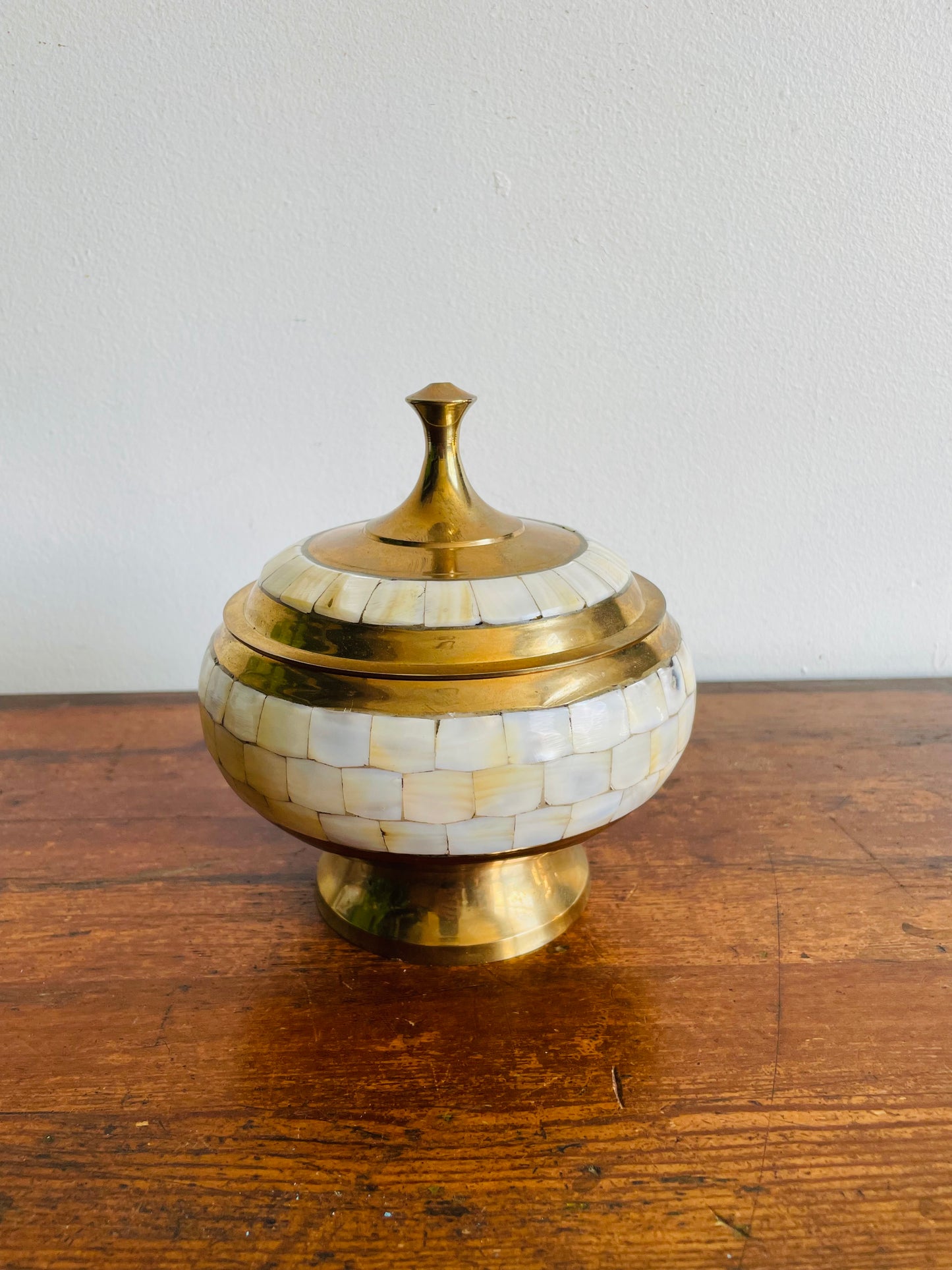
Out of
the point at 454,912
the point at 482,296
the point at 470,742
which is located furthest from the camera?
the point at 482,296

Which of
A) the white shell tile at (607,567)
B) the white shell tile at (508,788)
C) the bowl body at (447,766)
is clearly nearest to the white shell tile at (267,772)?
the bowl body at (447,766)

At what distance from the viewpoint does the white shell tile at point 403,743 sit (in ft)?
1.52

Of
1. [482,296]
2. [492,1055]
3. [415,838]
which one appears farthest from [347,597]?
[482,296]

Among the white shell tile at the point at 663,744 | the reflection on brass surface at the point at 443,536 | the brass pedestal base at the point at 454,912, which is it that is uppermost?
the reflection on brass surface at the point at 443,536

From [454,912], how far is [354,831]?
0.11 meters

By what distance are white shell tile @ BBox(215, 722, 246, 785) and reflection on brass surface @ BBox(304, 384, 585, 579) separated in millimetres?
115

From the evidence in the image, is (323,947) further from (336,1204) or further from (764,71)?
(764,71)

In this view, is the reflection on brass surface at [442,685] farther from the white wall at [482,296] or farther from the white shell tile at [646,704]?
the white wall at [482,296]

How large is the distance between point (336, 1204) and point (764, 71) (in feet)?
3.04

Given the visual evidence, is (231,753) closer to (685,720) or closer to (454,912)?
(454,912)

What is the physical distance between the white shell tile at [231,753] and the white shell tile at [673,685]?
244 millimetres

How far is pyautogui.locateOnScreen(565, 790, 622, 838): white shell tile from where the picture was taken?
50 cm

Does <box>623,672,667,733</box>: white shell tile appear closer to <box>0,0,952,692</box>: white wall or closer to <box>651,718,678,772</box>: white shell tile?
<box>651,718,678,772</box>: white shell tile

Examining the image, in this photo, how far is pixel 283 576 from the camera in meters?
0.54
